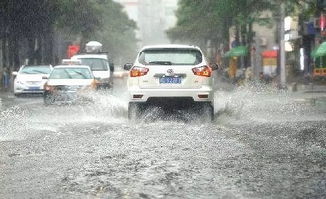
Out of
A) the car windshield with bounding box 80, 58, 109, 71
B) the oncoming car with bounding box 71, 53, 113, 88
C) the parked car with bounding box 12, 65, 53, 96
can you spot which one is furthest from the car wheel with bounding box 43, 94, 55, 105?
Answer: the parked car with bounding box 12, 65, 53, 96

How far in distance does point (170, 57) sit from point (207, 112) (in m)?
1.36

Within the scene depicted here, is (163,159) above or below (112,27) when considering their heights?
below

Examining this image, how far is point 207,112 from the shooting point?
1505cm

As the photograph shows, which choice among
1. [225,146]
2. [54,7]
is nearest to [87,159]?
[225,146]

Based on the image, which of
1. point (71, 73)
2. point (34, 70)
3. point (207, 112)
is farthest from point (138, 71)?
point (34, 70)

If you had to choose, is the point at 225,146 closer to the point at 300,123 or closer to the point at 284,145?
the point at 284,145

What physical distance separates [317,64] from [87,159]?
134 feet

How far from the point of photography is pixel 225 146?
10.7m

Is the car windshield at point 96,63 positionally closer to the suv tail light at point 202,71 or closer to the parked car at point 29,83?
the parked car at point 29,83

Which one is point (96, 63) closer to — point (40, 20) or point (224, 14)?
point (224, 14)

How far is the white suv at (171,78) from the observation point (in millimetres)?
14641

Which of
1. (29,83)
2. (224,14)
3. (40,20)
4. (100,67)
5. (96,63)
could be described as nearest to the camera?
(100,67)

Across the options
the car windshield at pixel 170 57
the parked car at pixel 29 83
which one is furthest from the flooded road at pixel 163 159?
the parked car at pixel 29 83

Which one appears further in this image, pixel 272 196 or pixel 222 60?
pixel 222 60
